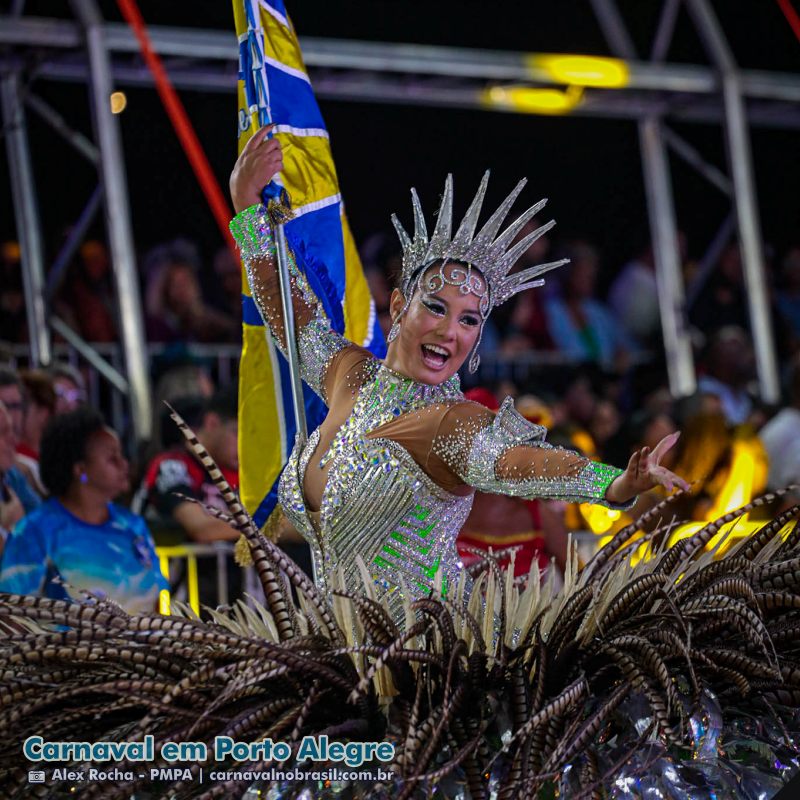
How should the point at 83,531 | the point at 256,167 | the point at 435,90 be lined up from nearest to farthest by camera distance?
the point at 256,167 < the point at 83,531 < the point at 435,90

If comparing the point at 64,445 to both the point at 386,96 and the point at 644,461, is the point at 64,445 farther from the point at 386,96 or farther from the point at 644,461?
the point at 386,96

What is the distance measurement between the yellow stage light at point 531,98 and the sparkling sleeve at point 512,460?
4866 millimetres

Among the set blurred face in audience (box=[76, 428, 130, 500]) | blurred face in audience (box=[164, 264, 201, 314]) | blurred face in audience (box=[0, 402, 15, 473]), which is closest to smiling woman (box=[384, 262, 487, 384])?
blurred face in audience (box=[76, 428, 130, 500])

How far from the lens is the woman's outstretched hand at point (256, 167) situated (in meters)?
2.28

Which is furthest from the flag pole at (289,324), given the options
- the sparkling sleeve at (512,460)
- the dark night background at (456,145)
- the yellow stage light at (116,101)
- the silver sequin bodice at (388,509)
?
the dark night background at (456,145)

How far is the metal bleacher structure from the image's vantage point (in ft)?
18.7

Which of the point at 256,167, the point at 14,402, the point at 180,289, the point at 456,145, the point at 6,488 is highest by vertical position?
the point at 456,145

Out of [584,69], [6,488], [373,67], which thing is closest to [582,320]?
[584,69]

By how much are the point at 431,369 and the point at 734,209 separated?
5.71m

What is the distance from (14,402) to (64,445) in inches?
32.8

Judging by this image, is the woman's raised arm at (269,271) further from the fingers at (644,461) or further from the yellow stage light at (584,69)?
the yellow stage light at (584,69)

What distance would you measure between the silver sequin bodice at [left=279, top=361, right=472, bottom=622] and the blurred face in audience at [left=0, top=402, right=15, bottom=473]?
2070 mm

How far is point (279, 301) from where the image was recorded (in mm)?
2457

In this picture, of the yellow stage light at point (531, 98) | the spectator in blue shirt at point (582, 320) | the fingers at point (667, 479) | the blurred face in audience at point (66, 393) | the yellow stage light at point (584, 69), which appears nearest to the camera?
the fingers at point (667, 479)
